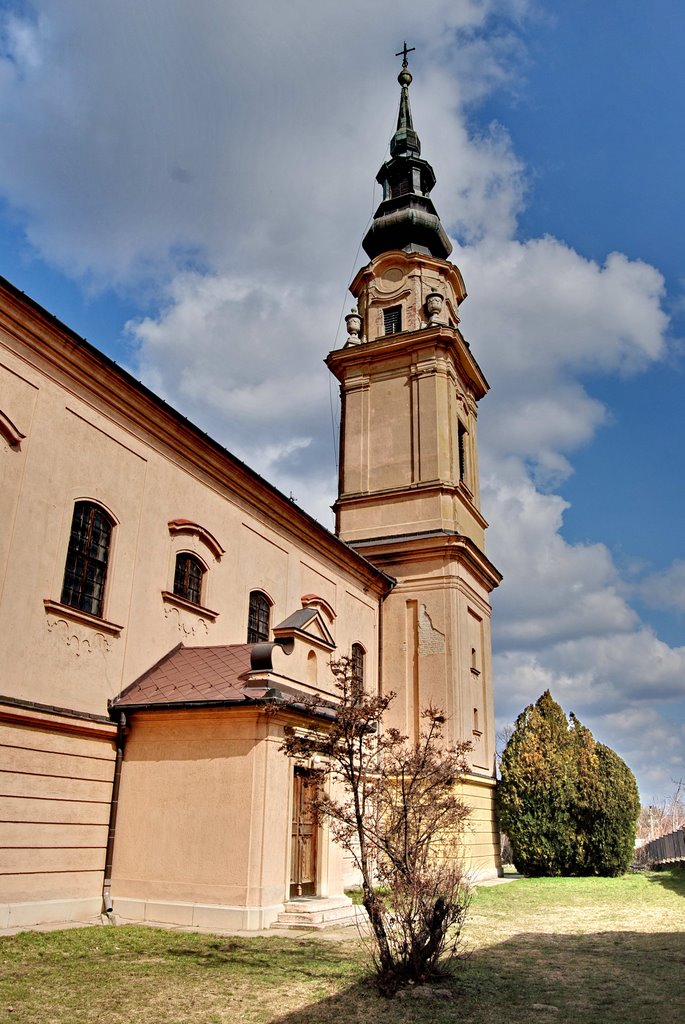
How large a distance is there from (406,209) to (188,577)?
2083 centimetres

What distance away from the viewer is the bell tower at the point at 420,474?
24.4m

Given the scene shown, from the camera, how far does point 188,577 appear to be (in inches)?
651

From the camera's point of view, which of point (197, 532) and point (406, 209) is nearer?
point (197, 532)

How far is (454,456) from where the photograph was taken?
27531mm

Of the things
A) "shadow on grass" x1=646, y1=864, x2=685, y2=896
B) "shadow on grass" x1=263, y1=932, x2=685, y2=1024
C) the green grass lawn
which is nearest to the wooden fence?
"shadow on grass" x1=646, y1=864, x2=685, y2=896

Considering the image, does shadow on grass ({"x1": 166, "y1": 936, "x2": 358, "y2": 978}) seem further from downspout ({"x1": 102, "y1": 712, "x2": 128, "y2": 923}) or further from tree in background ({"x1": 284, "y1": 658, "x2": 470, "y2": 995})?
downspout ({"x1": 102, "y1": 712, "x2": 128, "y2": 923})

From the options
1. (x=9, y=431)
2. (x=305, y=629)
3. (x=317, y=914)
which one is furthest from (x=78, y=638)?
(x=317, y=914)

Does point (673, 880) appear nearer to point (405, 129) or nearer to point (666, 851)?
point (666, 851)

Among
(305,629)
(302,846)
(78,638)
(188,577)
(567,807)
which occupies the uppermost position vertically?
(188,577)

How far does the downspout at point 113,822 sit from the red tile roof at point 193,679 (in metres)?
0.44

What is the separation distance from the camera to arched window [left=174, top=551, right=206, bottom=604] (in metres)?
16.3

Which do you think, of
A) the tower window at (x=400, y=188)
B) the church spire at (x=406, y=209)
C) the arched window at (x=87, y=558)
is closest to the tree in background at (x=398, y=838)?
the arched window at (x=87, y=558)

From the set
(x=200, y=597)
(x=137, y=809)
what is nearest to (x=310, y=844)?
(x=137, y=809)

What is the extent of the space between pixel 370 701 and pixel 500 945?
4696 mm
